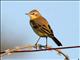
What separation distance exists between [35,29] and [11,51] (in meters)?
0.33

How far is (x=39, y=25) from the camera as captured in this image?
3.39 feet

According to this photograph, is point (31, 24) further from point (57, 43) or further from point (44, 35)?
point (57, 43)

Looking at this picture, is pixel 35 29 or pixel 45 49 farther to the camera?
pixel 35 29

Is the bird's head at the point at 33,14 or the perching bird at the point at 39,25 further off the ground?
the bird's head at the point at 33,14

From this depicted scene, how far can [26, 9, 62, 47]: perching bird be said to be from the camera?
0.94m

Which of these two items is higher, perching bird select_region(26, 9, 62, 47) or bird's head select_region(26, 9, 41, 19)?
bird's head select_region(26, 9, 41, 19)

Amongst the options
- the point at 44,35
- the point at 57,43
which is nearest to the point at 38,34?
the point at 44,35

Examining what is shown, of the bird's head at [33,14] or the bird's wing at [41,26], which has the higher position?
the bird's head at [33,14]

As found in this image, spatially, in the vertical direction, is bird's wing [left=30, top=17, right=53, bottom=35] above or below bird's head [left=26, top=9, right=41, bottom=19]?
below

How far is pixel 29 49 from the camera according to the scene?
693 mm

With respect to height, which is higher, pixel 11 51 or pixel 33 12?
pixel 33 12

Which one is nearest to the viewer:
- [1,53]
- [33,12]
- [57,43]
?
[1,53]

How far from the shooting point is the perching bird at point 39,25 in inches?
36.9

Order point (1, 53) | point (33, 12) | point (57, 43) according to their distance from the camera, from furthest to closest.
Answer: point (33, 12) → point (57, 43) → point (1, 53)
